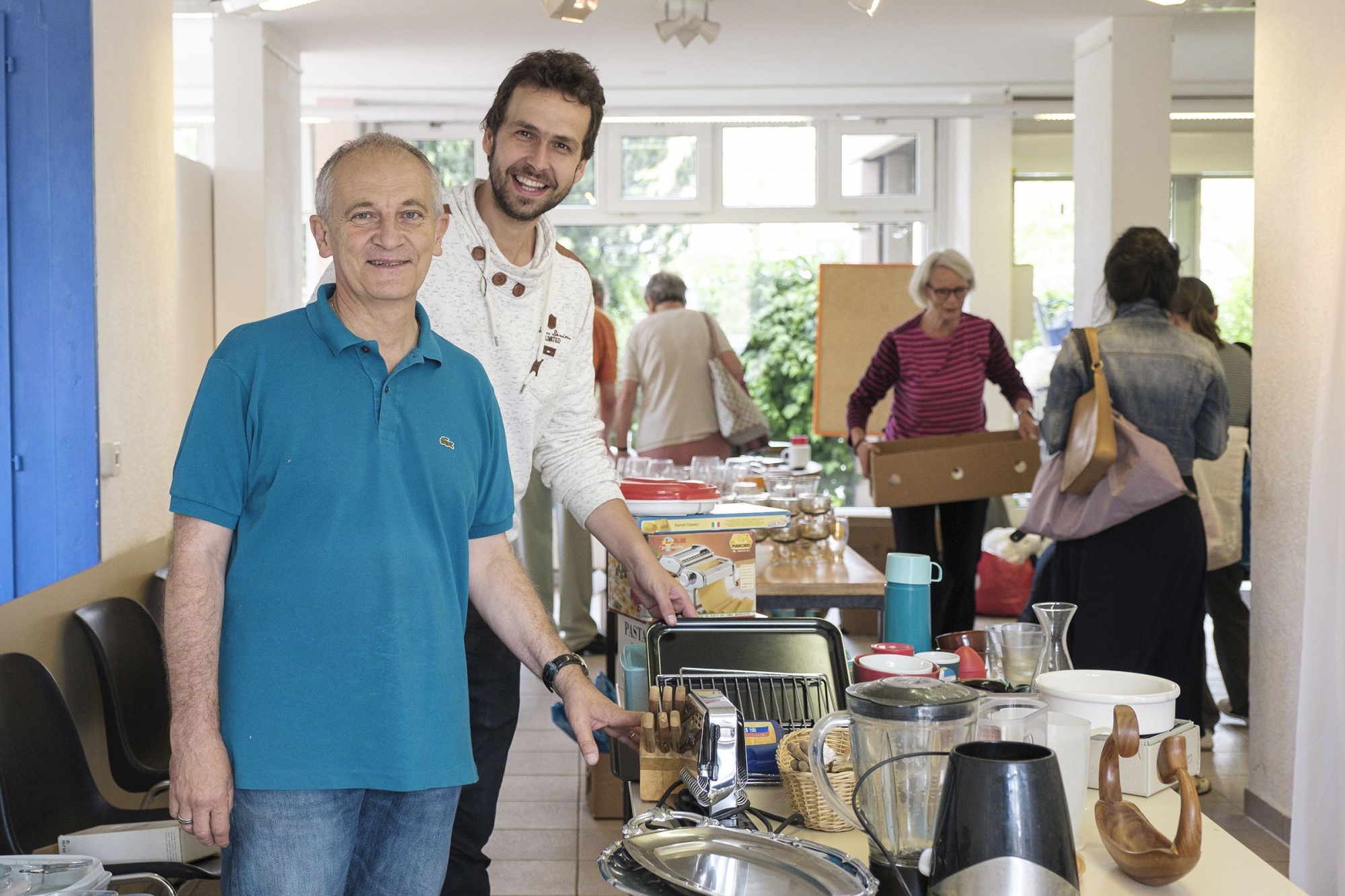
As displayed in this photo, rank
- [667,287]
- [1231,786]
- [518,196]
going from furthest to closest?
[667,287], [1231,786], [518,196]

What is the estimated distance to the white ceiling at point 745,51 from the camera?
6.13 metres

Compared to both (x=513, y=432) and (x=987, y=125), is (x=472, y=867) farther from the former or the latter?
(x=987, y=125)

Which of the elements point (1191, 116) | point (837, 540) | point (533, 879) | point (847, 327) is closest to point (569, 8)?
point (837, 540)

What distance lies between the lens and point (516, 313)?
2246 mm

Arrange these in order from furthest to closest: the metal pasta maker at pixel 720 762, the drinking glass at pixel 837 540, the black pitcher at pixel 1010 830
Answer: the drinking glass at pixel 837 540 < the metal pasta maker at pixel 720 762 < the black pitcher at pixel 1010 830

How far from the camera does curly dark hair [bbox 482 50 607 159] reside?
216 cm

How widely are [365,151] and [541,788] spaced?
3.02m

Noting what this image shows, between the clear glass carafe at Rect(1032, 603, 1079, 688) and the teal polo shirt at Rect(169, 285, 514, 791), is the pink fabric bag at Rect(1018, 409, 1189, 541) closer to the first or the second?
the clear glass carafe at Rect(1032, 603, 1079, 688)

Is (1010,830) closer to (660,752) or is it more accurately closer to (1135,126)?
Answer: (660,752)

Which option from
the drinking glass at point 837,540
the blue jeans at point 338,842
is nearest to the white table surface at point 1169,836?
the blue jeans at point 338,842

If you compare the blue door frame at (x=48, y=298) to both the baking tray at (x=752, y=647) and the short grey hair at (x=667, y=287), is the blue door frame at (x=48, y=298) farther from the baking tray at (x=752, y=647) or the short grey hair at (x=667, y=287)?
the short grey hair at (x=667, y=287)

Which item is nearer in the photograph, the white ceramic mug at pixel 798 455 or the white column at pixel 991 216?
the white ceramic mug at pixel 798 455

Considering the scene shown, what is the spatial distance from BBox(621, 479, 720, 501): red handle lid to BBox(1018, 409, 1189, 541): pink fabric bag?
159cm

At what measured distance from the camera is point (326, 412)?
1.56 meters
